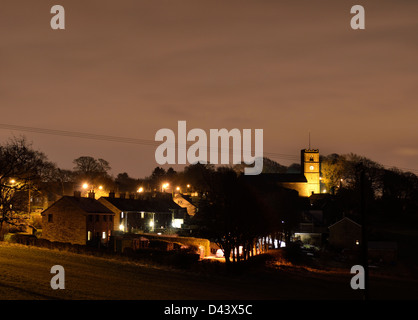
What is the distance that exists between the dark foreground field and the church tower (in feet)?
385

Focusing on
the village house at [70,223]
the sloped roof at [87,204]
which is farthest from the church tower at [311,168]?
the village house at [70,223]

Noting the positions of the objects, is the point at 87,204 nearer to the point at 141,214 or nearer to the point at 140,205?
the point at 141,214

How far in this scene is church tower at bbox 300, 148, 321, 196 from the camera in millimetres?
180125

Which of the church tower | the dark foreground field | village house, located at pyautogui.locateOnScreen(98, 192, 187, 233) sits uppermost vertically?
the church tower

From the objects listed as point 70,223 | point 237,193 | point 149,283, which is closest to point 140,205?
point 70,223

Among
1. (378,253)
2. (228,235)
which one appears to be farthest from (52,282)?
(378,253)

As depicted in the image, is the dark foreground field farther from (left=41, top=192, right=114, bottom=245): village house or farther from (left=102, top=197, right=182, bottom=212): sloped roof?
(left=102, top=197, right=182, bottom=212): sloped roof

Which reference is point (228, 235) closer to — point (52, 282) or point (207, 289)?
point (207, 289)

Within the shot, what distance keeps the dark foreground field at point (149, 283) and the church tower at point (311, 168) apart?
11743cm

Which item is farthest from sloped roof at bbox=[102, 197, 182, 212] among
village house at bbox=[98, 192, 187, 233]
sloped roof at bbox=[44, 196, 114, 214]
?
sloped roof at bbox=[44, 196, 114, 214]

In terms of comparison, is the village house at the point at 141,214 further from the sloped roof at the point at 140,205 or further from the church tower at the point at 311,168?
the church tower at the point at 311,168

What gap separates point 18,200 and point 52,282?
35574 mm

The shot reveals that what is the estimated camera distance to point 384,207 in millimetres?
134500
